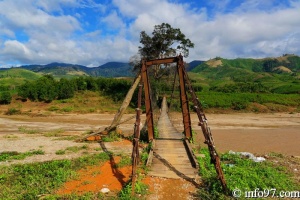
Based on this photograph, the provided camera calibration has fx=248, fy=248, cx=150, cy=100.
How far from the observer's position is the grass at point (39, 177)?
6.39 meters

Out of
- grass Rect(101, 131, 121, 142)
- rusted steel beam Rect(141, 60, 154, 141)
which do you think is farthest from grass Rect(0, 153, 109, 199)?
grass Rect(101, 131, 121, 142)

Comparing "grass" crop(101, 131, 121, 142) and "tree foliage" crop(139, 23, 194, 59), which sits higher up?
"tree foliage" crop(139, 23, 194, 59)

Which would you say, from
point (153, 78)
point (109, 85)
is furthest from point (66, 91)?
point (153, 78)

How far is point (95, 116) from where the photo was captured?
27.2 meters

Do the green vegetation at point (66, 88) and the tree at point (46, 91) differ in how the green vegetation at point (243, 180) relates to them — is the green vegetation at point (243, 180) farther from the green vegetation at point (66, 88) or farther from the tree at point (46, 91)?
the tree at point (46, 91)

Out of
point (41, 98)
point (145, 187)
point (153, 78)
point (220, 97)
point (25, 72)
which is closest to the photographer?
point (145, 187)

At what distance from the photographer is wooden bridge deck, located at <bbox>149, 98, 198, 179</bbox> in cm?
726

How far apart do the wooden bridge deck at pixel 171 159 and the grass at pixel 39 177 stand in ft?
6.38

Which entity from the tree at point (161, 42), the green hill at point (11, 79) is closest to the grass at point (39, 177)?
the tree at point (161, 42)

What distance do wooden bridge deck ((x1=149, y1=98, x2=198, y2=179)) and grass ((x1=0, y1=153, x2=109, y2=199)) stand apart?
6.38 feet

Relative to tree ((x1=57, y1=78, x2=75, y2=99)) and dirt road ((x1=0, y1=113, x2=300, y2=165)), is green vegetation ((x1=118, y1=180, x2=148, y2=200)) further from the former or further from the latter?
tree ((x1=57, y1=78, x2=75, y2=99))

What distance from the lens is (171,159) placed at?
840 centimetres

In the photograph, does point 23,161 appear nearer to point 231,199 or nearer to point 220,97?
point 231,199

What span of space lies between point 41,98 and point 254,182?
30.0 metres
